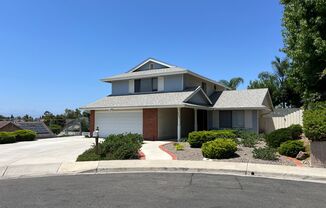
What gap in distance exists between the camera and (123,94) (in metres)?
30.3

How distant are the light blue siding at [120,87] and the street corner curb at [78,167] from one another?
55.9 ft

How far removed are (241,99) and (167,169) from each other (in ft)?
60.0

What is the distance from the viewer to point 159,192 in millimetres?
8477

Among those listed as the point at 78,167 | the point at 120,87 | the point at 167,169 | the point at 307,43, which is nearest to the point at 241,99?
the point at 120,87

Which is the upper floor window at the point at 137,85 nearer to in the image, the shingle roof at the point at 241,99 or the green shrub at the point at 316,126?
the shingle roof at the point at 241,99

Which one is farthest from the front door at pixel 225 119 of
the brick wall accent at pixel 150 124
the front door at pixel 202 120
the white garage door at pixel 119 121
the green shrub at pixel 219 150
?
the green shrub at pixel 219 150

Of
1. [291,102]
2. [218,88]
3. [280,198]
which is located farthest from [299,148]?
[291,102]

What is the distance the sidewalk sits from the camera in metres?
11.3

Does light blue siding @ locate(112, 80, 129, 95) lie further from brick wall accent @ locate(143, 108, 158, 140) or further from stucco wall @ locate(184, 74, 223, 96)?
stucco wall @ locate(184, 74, 223, 96)

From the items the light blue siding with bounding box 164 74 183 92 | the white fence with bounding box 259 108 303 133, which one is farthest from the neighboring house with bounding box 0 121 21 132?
the white fence with bounding box 259 108 303 133

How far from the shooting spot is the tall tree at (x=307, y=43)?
51.1 ft

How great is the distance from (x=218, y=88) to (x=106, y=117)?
13.3 m

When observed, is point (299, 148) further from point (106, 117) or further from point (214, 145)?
point (106, 117)

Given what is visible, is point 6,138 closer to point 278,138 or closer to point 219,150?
point 219,150
